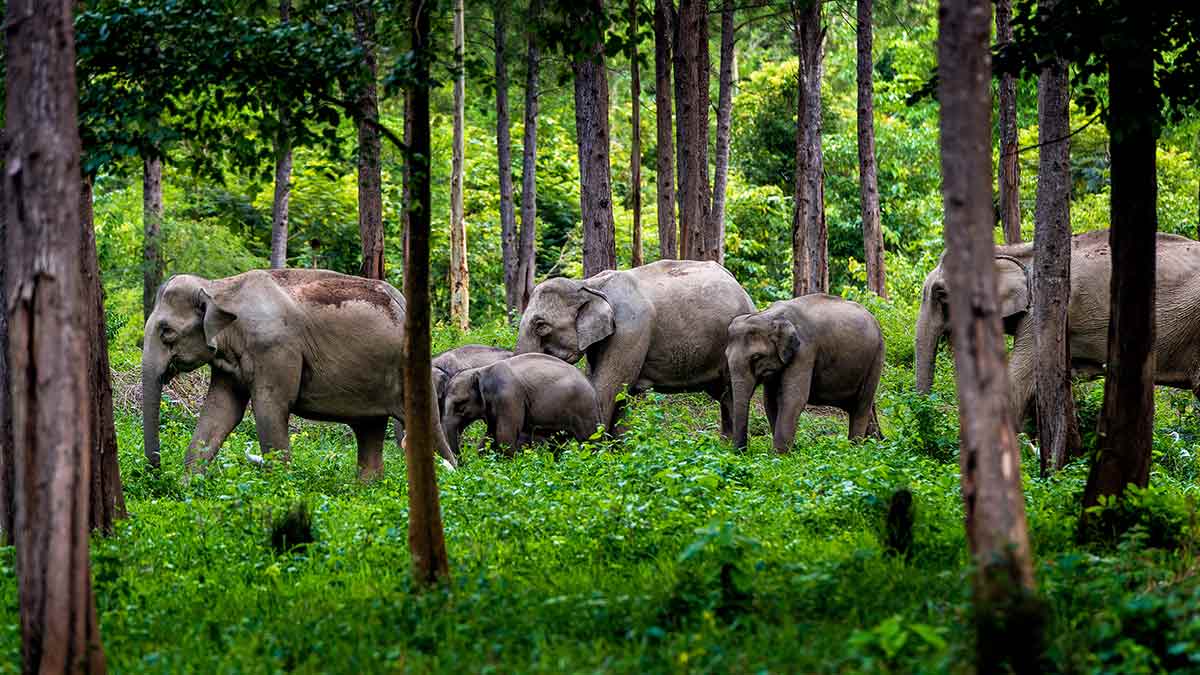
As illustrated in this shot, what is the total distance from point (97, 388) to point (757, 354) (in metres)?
9.03

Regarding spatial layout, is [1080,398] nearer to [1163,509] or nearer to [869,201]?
[1163,509]

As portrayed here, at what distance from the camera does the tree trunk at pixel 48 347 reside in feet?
20.4

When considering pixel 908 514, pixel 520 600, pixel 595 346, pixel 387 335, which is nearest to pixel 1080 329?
pixel 595 346

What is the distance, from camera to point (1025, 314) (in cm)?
1709

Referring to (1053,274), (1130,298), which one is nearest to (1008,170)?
(1053,274)

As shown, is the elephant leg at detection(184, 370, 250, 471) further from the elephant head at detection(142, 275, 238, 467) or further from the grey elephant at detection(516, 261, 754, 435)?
the grey elephant at detection(516, 261, 754, 435)

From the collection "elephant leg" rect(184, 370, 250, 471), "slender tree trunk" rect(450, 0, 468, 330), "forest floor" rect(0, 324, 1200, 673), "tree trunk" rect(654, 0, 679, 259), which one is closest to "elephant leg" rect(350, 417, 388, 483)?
"elephant leg" rect(184, 370, 250, 471)

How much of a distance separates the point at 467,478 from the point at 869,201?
53.5 feet

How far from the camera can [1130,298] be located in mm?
9031


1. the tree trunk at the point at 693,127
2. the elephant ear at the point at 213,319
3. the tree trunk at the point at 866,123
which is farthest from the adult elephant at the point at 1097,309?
the tree trunk at the point at 866,123

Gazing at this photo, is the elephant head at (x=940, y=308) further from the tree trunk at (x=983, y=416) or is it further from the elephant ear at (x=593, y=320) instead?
the tree trunk at (x=983, y=416)

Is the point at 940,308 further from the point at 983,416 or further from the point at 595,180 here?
the point at 983,416

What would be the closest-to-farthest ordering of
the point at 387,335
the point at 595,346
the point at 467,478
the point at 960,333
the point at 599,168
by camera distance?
the point at 960,333 < the point at 467,478 < the point at 387,335 < the point at 595,346 < the point at 599,168

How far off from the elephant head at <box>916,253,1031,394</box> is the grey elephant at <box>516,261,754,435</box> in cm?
265
